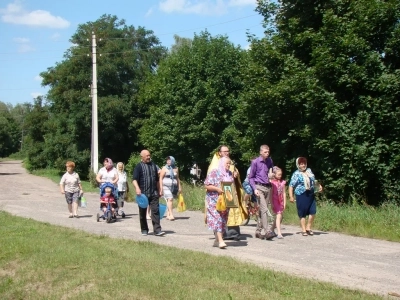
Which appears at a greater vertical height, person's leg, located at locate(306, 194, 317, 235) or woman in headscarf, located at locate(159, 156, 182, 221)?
woman in headscarf, located at locate(159, 156, 182, 221)

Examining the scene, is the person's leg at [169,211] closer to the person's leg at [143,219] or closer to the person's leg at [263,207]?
the person's leg at [143,219]

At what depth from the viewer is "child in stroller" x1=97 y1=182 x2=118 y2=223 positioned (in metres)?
15.1

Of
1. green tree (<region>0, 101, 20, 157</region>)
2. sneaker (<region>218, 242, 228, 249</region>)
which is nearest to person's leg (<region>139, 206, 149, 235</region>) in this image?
sneaker (<region>218, 242, 228, 249</region>)

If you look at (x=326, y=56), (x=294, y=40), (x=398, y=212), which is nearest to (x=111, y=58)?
(x=294, y=40)

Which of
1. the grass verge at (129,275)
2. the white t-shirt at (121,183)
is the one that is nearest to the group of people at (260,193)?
the grass verge at (129,275)

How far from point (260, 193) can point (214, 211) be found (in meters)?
1.46

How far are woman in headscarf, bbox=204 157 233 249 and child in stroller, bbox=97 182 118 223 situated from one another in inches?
208

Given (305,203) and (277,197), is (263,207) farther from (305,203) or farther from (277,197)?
(305,203)

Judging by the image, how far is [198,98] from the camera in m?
37.3

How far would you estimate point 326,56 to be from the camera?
1941 centimetres

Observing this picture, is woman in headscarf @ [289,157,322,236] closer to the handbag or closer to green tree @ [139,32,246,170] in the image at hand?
the handbag

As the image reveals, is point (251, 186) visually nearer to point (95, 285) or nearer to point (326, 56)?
point (95, 285)

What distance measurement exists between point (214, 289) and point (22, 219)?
9.37 m

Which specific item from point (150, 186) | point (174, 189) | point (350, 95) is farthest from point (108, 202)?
point (350, 95)
